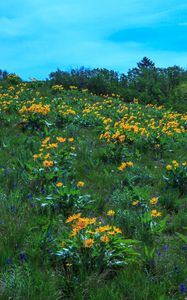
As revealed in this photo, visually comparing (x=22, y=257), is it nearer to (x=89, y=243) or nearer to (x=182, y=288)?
(x=89, y=243)

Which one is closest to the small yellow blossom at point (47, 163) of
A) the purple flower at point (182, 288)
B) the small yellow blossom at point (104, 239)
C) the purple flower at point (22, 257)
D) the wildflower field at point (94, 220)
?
the wildflower field at point (94, 220)

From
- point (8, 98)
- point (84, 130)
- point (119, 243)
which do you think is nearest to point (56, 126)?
point (84, 130)

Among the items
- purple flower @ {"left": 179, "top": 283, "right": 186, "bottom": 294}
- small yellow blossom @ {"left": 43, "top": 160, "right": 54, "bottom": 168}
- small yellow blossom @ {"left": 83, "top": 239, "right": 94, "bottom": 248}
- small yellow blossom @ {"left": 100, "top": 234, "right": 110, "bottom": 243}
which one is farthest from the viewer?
small yellow blossom @ {"left": 43, "top": 160, "right": 54, "bottom": 168}

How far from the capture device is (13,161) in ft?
26.7

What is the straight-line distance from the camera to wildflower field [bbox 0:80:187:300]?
3.90 meters

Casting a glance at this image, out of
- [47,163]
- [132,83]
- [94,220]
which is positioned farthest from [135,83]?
[94,220]

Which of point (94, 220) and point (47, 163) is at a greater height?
point (47, 163)

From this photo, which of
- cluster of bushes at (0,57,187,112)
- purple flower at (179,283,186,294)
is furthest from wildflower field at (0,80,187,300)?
cluster of bushes at (0,57,187,112)

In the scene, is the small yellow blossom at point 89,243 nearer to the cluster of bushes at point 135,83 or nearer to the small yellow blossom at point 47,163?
the small yellow blossom at point 47,163

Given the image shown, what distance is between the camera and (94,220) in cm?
430

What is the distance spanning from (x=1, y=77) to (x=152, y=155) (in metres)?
16.8

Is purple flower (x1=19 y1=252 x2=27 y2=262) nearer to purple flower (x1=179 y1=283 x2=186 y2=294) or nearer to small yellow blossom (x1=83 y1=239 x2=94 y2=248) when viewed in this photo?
small yellow blossom (x1=83 y1=239 x2=94 y2=248)

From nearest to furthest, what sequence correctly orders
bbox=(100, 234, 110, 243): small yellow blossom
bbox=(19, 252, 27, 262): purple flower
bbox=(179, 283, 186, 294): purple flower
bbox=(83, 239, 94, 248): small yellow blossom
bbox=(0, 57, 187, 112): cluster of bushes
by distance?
bbox=(179, 283, 186, 294): purple flower, bbox=(83, 239, 94, 248): small yellow blossom, bbox=(100, 234, 110, 243): small yellow blossom, bbox=(19, 252, 27, 262): purple flower, bbox=(0, 57, 187, 112): cluster of bushes

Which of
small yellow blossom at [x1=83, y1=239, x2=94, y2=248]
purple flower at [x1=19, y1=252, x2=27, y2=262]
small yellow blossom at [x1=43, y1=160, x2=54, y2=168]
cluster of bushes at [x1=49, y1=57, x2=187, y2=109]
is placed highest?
cluster of bushes at [x1=49, y1=57, x2=187, y2=109]
